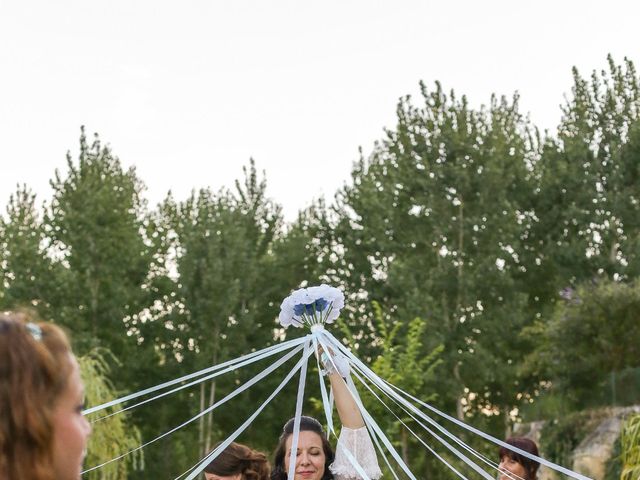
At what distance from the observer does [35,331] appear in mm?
1418

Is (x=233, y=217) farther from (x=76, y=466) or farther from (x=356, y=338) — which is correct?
(x=76, y=466)

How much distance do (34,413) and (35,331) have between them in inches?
4.4

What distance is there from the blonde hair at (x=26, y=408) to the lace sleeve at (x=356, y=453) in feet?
10.0

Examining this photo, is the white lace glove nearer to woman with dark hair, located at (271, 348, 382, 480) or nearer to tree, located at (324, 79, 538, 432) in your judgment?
woman with dark hair, located at (271, 348, 382, 480)

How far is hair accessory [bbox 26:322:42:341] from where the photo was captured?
1409 millimetres

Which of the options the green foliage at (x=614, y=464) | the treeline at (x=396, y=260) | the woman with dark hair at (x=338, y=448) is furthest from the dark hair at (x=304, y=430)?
the treeline at (x=396, y=260)

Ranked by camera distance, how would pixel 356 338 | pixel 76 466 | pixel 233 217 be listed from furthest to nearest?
pixel 233 217 → pixel 356 338 → pixel 76 466

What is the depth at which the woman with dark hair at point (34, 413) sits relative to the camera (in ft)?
4.49

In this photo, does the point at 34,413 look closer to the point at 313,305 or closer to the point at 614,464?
the point at 313,305

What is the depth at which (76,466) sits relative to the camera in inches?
55.6

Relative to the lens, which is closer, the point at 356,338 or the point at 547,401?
the point at 547,401

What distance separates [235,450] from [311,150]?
23067 millimetres

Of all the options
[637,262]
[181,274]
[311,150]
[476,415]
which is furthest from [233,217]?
[637,262]

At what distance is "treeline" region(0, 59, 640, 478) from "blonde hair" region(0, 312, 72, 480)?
26084mm
